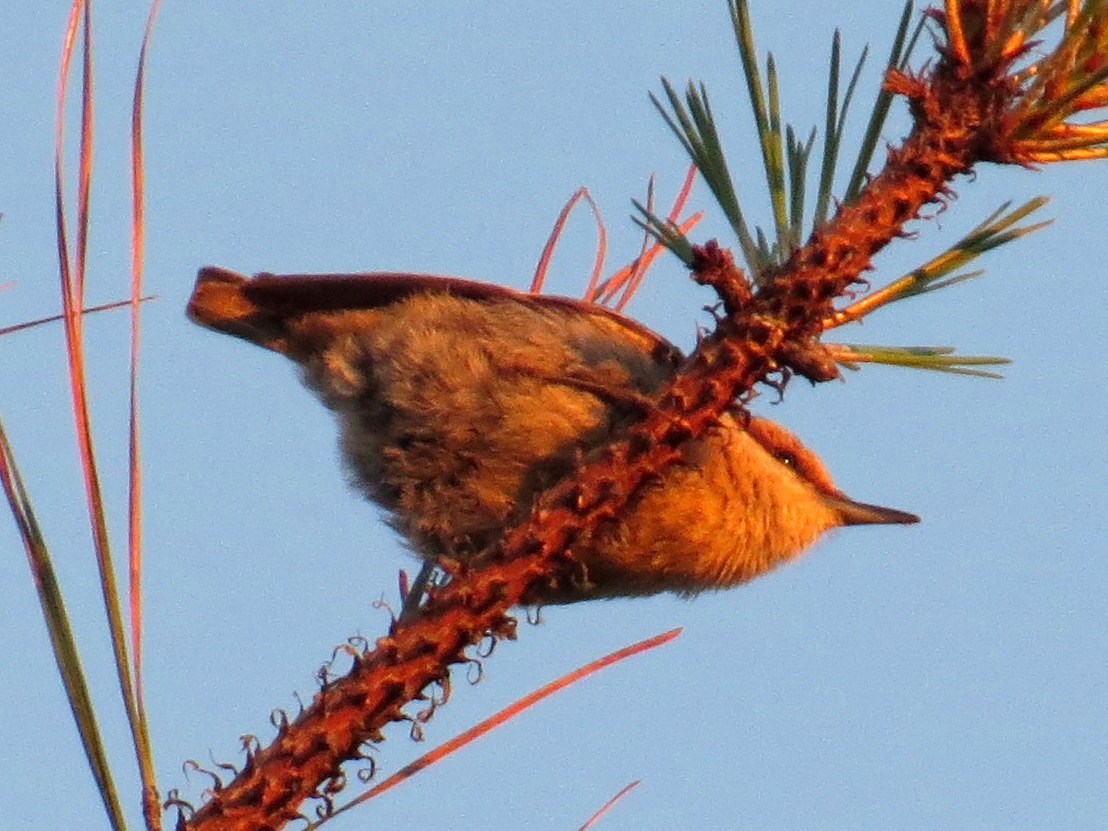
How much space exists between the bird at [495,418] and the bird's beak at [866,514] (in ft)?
0.55

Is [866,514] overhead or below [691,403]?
below

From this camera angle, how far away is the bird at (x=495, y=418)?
3.46 meters

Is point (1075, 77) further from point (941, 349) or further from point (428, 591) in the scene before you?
point (428, 591)

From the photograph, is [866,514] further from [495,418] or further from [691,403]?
[691,403]

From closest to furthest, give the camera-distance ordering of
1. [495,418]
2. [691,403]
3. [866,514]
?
[691,403] → [495,418] → [866,514]

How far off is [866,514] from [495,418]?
1.33 meters

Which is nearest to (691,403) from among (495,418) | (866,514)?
(495,418)

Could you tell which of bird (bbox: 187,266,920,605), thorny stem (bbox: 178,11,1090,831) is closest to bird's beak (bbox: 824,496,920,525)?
bird (bbox: 187,266,920,605)

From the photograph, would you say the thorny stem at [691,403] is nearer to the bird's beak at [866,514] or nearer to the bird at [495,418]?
the bird at [495,418]

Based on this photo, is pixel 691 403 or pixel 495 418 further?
pixel 495 418

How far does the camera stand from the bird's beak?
432 cm

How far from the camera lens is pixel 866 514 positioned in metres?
4.37

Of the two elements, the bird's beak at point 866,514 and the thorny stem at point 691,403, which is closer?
the thorny stem at point 691,403

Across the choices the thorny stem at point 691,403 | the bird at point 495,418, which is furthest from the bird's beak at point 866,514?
the thorny stem at point 691,403
